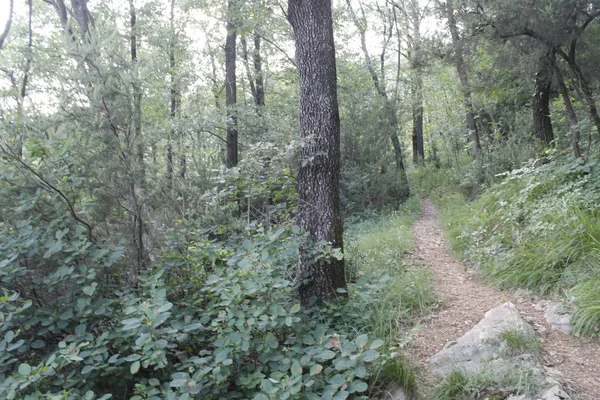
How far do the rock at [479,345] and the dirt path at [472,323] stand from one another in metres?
0.14

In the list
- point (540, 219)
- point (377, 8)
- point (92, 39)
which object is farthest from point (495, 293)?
point (377, 8)

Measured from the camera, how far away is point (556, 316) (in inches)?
140

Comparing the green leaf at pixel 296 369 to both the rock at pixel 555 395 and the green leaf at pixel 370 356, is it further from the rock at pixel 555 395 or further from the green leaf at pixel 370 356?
the rock at pixel 555 395

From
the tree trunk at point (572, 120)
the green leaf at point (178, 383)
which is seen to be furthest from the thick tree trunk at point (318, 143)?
the tree trunk at point (572, 120)

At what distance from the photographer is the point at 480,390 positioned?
8.96 feet

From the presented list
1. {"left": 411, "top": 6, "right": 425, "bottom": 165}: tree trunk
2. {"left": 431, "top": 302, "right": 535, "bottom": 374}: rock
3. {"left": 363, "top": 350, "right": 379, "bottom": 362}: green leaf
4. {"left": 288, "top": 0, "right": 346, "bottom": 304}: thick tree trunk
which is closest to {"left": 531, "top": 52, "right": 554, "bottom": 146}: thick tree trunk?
{"left": 411, "top": 6, "right": 425, "bottom": 165}: tree trunk

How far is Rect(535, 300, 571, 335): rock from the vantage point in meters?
3.40

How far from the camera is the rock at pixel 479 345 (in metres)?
Result: 3.08

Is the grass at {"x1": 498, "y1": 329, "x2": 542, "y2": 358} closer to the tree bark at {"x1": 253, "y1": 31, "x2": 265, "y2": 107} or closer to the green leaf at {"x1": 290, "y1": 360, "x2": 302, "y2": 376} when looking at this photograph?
the green leaf at {"x1": 290, "y1": 360, "x2": 302, "y2": 376}

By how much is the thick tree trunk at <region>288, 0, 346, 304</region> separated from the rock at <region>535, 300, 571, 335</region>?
1.98 meters

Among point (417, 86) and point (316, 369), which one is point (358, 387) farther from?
point (417, 86)

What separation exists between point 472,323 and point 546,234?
1646mm

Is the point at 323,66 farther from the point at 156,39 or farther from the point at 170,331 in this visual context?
the point at 156,39

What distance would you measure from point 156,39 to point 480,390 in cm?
1500
